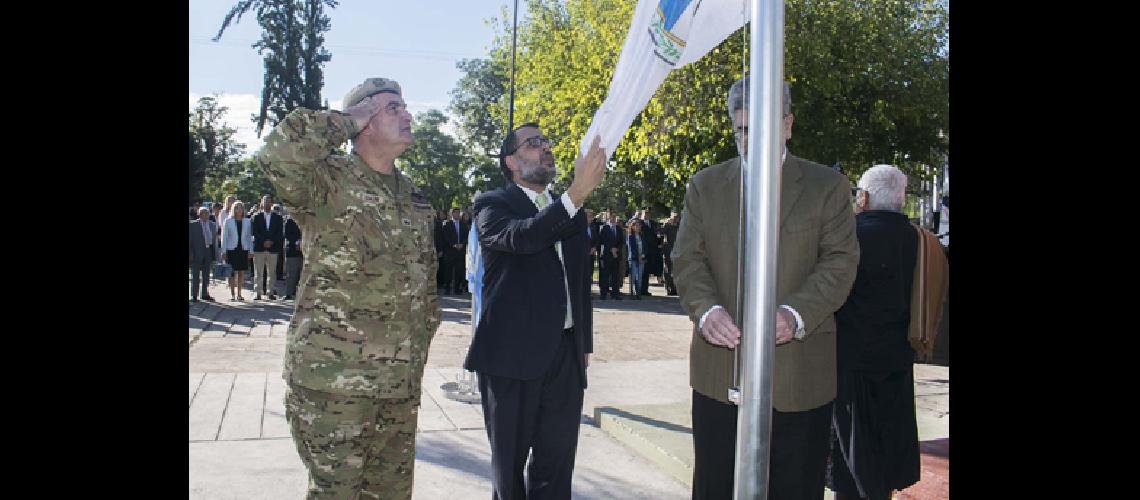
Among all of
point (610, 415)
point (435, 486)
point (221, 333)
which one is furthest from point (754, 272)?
point (221, 333)

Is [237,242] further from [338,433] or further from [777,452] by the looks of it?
[777,452]

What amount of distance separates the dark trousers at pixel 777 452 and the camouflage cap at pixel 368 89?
161 centimetres

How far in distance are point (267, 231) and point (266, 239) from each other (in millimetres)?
150

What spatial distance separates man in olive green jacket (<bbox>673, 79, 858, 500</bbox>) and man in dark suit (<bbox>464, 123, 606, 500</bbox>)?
2.40ft

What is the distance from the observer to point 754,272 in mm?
2238

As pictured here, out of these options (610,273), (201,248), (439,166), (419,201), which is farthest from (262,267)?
(439,166)

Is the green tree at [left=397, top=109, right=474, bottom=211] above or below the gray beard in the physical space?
above

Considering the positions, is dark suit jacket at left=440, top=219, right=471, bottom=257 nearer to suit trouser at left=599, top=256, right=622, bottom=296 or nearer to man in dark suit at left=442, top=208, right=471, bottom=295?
man in dark suit at left=442, top=208, right=471, bottom=295

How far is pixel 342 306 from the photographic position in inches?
117

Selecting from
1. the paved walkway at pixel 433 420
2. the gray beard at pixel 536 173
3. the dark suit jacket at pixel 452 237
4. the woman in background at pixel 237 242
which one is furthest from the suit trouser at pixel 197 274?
the gray beard at pixel 536 173

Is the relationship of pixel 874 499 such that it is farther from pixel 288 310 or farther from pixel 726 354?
pixel 288 310

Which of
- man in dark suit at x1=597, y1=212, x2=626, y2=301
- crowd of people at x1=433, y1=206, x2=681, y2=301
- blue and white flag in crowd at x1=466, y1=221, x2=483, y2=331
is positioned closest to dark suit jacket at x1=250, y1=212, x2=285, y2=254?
crowd of people at x1=433, y1=206, x2=681, y2=301

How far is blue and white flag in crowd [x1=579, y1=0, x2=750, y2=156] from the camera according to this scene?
96.4 inches
